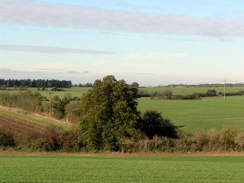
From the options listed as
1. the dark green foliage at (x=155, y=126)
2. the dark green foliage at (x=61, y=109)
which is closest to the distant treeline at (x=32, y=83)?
the dark green foliage at (x=61, y=109)

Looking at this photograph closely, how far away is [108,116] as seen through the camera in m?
42.1

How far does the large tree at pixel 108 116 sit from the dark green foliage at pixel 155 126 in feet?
15.6

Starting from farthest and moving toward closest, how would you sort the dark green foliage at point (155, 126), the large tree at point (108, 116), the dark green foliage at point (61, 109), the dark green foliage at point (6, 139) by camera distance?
the dark green foliage at point (61, 109), the dark green foliage at point (155, 126), the dark green foliage at point (6, 139), the large tree at point (108, 116)

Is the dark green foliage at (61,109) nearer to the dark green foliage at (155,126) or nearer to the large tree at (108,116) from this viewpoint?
the dark green foliage at (155,126)

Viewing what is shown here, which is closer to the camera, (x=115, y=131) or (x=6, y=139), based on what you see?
(x=115, y=131)

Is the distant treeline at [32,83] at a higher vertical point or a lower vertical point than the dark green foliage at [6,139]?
higher

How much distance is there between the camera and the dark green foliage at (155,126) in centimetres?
4706

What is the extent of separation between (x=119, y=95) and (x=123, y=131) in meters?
4.10

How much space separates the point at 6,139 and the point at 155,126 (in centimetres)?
1747

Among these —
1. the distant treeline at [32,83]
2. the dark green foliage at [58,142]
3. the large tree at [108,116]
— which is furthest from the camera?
the distant treeline at [32,83]

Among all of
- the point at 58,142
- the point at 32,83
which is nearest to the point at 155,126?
the point at 58,142

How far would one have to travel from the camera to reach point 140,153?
39375 mm

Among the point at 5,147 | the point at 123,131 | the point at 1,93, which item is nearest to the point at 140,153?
the point at 123,131

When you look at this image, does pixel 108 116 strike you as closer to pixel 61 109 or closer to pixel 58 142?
pixel 58 142
